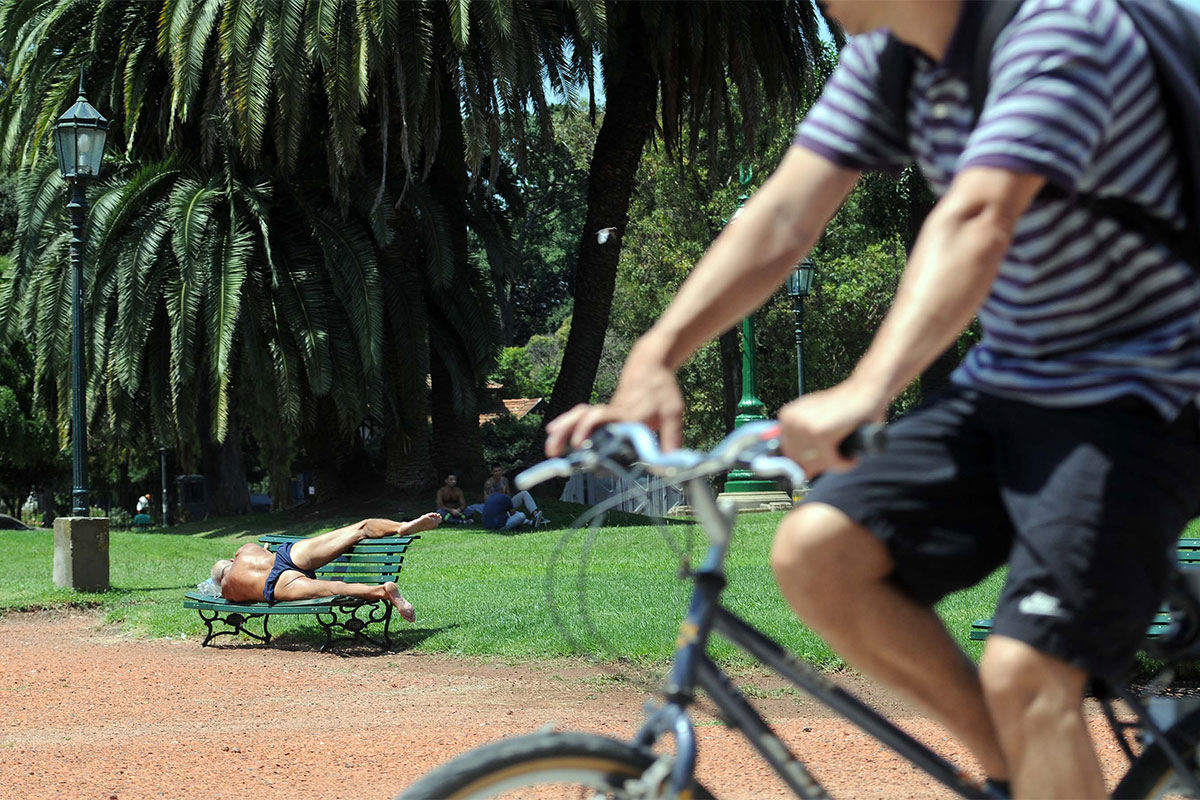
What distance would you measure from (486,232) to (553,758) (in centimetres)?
2153

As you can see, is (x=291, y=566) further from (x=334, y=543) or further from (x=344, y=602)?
(x=344, y=602)

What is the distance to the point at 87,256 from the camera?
20.3 metres

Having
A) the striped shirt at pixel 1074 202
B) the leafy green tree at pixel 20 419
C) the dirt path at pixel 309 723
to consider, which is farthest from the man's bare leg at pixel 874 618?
the leafy green tree at pixel 20 419

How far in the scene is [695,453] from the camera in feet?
6.46

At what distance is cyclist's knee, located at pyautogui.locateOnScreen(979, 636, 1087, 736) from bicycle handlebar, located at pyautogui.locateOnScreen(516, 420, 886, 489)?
0.37 m

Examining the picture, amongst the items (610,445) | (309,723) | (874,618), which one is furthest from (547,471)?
(309,723)

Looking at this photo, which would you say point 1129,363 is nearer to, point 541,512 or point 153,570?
point 153,570

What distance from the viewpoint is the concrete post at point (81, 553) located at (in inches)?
523

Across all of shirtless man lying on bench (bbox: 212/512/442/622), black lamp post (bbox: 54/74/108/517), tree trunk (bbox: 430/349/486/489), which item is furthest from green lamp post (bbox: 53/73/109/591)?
tree trunk (bbox: 430/349/486/489)

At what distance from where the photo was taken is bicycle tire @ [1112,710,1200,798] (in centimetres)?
220

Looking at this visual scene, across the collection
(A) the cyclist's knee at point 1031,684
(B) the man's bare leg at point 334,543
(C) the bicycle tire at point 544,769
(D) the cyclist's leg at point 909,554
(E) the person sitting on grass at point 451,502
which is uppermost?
(D) the cyclist's leg at point 909,554

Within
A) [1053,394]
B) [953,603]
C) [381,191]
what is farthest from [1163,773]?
[381,191]

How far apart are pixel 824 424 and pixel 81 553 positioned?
12.9 m

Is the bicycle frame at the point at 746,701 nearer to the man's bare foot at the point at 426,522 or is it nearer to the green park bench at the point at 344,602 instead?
the man's bare foot at the point at 426,522
